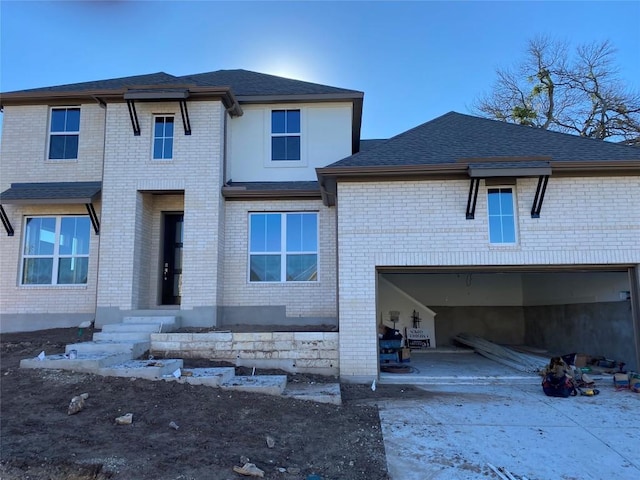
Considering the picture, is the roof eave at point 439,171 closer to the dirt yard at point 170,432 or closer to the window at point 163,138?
the dirt yard at point 170,432

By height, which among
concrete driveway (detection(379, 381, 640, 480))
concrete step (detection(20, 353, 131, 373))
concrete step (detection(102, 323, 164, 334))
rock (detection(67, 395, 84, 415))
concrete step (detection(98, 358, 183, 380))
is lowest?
concrete driveway (detection(379, 381, 640, 480))

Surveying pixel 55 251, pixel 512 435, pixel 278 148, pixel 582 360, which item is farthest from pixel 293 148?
pixel 582 360

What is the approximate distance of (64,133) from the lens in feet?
38.1

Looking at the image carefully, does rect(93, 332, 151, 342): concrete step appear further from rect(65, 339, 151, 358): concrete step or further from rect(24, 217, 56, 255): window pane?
rect(24, 217, 56, 255): window pane

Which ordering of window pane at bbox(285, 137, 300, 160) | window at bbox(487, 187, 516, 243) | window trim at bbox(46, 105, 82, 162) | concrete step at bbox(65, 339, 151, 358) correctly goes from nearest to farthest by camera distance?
concrete step at bbox(65, 339, 151, 358)
window at bbox(487, 187, 516, 243)
window trim at bbox(46, 105, 82, 162)
window pane at bbox(285, 137, 300, 160)

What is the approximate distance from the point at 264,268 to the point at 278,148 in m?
3.32

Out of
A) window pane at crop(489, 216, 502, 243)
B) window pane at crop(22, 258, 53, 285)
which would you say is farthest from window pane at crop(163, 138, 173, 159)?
window pane at crop(489, 216, 502, 243)

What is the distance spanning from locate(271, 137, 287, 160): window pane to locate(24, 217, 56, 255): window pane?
579cm

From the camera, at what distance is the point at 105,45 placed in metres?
10.5

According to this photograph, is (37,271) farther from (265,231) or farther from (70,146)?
(265,231)

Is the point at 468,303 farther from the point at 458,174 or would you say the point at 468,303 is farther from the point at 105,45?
the point at 105,45

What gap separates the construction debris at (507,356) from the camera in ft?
32.2

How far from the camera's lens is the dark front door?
1130 cm

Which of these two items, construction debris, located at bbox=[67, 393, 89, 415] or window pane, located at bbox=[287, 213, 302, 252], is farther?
window pane, located at bbox=[287, 213, 302, 252]
